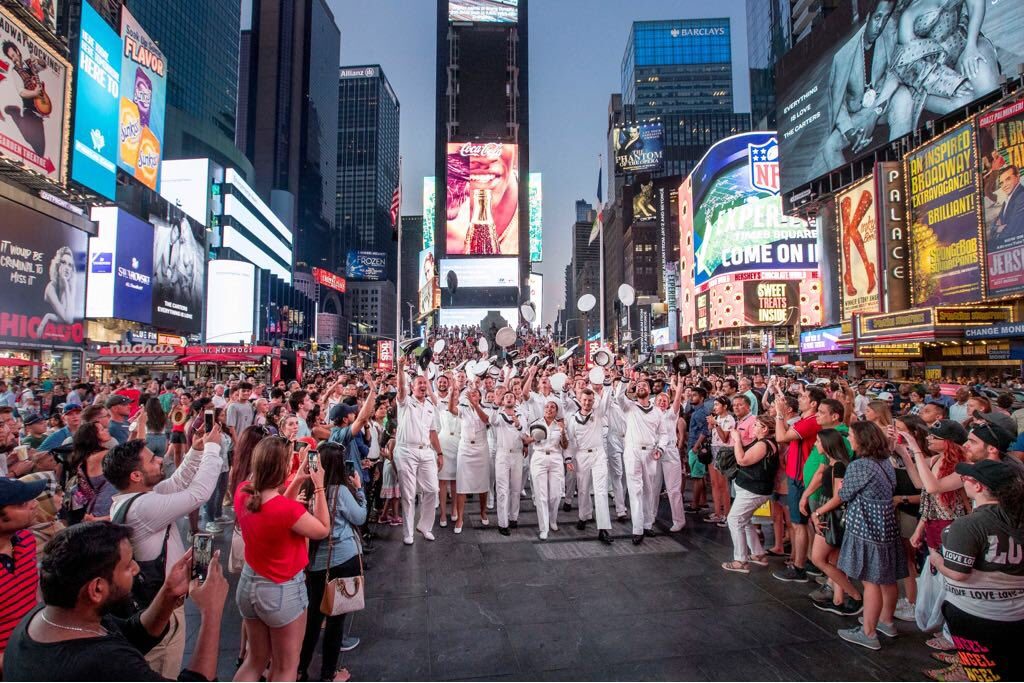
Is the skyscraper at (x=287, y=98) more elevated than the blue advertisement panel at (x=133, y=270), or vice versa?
the skyscraper at (x=287, y=98)

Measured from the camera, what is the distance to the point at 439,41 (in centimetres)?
6512

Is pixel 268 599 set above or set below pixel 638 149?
below

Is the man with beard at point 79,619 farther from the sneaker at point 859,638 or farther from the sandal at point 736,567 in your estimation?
the sandal at point 736,567

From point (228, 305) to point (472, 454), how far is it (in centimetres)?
5673

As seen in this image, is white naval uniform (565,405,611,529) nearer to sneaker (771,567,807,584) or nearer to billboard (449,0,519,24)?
sneaker (771,567,807,584)

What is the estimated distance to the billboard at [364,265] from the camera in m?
114

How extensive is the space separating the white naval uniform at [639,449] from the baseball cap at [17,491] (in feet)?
18.3

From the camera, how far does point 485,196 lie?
54.9 metres

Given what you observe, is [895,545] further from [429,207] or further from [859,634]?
[429,207]

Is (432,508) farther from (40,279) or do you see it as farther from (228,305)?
(228,305)

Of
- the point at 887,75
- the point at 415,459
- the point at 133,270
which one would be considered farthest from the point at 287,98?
the point at 415,459

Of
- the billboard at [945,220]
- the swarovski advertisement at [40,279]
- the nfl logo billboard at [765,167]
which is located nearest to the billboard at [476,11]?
the nfl logo billboard at [765,167]

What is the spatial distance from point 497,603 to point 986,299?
22.8 meters

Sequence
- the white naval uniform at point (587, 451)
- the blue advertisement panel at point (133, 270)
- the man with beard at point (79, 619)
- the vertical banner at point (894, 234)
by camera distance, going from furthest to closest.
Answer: the blue advertisement panel at point (133, 270) → the vertical banner at point (894, 234) → the white naval uniform at point (587, 451) → the man with beard at point (79, 619)
